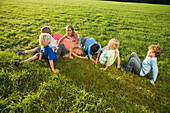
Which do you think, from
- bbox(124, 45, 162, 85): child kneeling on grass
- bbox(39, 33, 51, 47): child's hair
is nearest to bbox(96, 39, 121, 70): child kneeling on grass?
bbox(124, 45, 162, 85): child kneeling on grass

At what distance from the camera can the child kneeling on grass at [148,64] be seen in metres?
2.95

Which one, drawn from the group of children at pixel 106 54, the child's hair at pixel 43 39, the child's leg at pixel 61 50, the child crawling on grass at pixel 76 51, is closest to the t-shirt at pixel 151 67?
the group of children at pixel 106 54

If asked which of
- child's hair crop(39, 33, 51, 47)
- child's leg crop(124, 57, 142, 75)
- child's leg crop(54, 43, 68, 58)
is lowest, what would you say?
child's leg crop(124, 57, 142, 75)

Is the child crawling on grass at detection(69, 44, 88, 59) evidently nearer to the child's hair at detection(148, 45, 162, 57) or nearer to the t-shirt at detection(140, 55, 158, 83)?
the t-shirt at detection(140, 55, 158, 83)

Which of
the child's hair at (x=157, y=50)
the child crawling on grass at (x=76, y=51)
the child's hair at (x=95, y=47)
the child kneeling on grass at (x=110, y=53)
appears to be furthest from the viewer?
the child crawling on grass at (x=76, y=51)

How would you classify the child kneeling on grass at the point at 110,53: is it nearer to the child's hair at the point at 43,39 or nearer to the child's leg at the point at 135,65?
the child's leg at the point at 135,65

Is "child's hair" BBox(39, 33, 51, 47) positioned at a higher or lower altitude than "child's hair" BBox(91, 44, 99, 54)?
higher

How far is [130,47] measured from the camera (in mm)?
4930

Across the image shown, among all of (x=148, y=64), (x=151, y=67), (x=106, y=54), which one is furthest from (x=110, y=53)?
(x=151, y=67)

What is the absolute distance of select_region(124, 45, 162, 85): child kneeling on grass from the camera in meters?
2.95

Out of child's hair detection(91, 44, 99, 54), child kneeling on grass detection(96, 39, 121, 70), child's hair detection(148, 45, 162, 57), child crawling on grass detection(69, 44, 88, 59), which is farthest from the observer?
child crawling on grass detection(69, 44, 88, 59)

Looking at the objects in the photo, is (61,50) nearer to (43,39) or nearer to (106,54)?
(43,39)

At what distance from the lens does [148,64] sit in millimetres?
3127

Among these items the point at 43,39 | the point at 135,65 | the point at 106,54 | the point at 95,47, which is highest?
the point at 43,39
